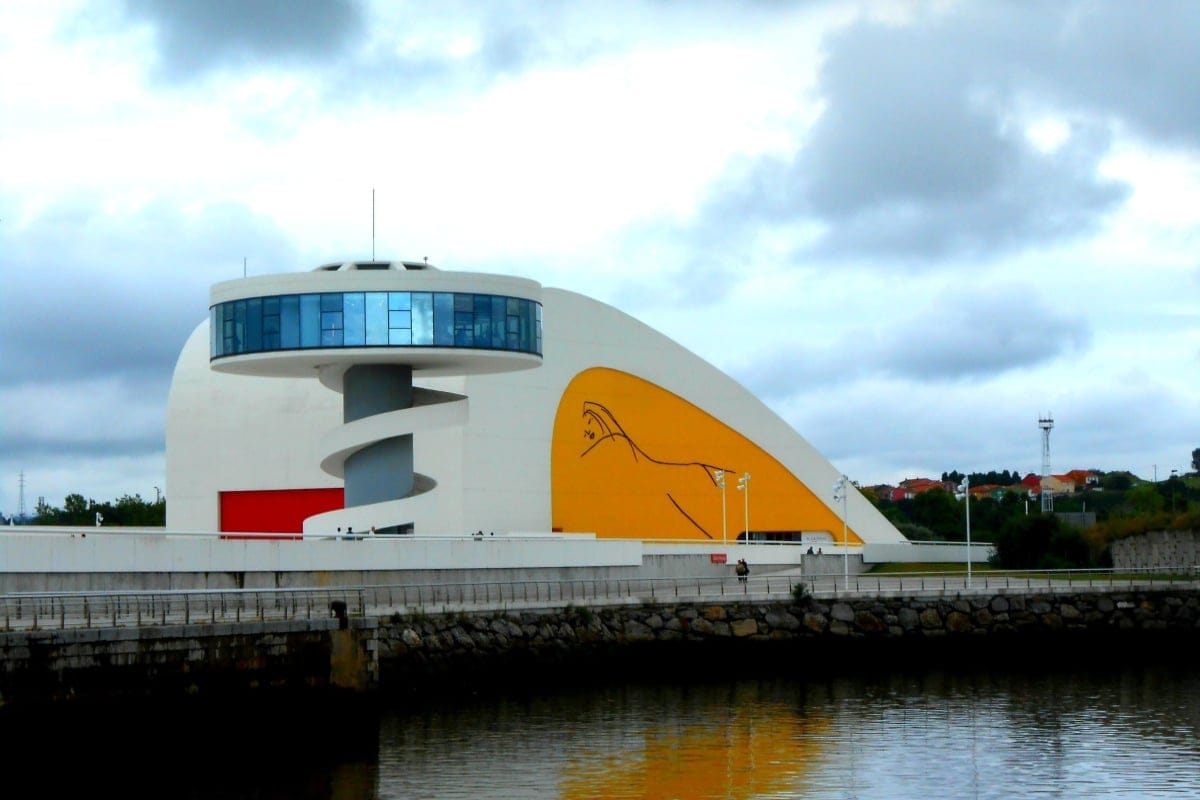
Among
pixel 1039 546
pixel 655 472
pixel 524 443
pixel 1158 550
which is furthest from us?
pixel 1039 546

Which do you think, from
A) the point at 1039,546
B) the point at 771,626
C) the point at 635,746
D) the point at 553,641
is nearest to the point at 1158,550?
the point at 1039,546

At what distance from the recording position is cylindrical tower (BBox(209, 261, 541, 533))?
1973 inches

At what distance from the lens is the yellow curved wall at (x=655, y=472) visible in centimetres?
6475

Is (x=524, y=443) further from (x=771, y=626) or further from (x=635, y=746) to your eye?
(x=635, y=746)

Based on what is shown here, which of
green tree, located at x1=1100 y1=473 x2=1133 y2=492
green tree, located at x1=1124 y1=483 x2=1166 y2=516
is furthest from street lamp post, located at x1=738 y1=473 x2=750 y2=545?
green tree, located at x1=1100 y1=473 x2=1133 y2=492

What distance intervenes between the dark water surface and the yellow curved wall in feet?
81.8

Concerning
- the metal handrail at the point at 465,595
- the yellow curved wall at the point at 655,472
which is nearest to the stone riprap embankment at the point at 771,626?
the metal handrail at the point at 465,595

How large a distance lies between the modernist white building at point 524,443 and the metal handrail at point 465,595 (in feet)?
19.8

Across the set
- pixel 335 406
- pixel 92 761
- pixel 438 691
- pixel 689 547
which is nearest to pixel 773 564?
pixel 689 547

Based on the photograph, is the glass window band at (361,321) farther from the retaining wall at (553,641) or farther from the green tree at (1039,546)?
the green tree at (1039,546)

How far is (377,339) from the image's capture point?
1973 inches

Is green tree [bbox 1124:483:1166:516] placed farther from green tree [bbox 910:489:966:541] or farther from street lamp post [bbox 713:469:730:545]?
street lamp post [bbox 713:469:730:545]

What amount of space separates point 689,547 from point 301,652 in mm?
28724

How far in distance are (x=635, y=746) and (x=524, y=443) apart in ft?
104
